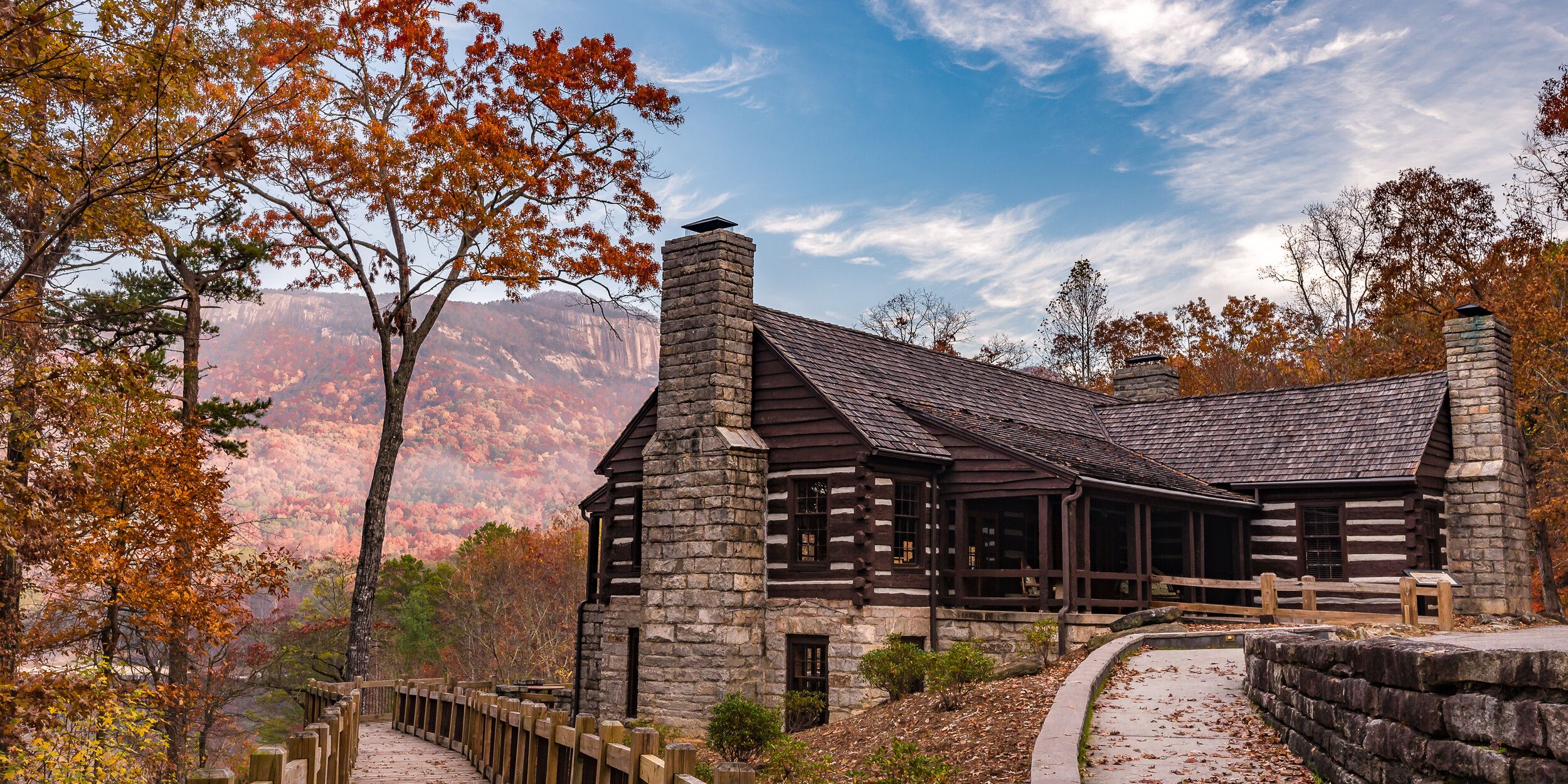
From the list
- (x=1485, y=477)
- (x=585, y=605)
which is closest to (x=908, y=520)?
(x=585, y=605)

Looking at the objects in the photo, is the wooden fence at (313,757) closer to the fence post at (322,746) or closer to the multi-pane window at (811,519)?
the fence post at (322,746)

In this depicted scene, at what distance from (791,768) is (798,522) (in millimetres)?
9201

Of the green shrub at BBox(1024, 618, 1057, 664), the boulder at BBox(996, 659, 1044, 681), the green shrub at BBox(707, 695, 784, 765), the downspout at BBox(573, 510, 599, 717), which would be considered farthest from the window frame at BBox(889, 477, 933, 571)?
the downspout at BBox(573, 510, 599, 717)

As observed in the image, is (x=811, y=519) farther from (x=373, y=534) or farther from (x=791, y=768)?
(x=373, y=534)

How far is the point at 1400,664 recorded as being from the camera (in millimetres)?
6918

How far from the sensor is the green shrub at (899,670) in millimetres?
16297

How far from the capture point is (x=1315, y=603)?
20.6 m

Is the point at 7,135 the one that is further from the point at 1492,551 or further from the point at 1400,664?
the point at 1492,551

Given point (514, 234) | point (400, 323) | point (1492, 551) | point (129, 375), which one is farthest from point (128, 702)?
point (1492, 551)

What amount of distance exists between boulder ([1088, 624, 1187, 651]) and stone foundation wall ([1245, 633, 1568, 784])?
8.77m

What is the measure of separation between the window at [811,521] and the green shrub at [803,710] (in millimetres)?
2597

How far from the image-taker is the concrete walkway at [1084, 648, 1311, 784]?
9031 millimetres

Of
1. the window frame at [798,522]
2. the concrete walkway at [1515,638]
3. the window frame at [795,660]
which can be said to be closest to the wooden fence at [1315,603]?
the concrete walkway at [1515,638]

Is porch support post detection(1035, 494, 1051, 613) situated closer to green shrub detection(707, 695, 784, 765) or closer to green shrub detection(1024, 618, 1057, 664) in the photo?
green shrub detection(1024, 618, 1057, 664)
